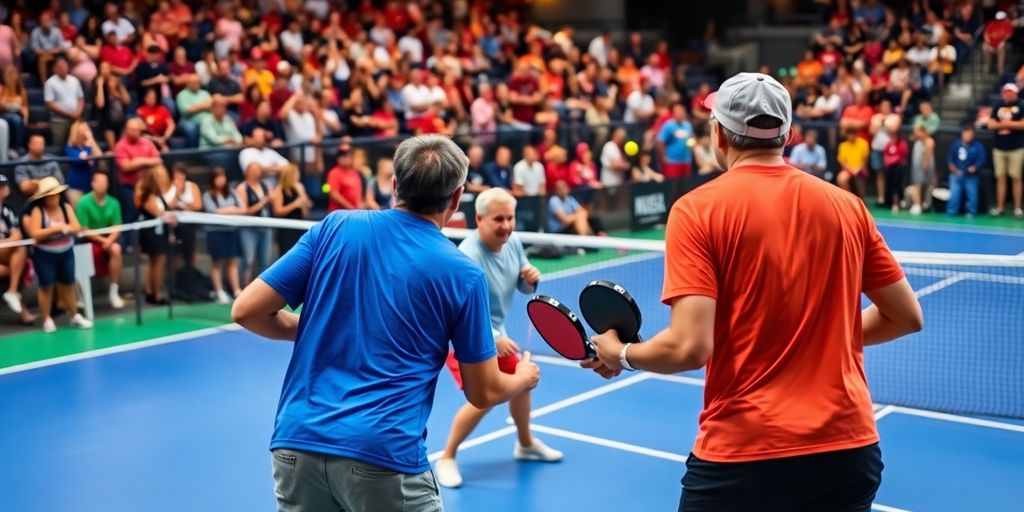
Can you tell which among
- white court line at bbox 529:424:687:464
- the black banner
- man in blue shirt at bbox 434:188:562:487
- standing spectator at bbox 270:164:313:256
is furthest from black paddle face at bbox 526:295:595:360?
the black banner

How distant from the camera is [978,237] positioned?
21.5 metres

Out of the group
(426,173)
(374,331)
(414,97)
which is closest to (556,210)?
(414,97)

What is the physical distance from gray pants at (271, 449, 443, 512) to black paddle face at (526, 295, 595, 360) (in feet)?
2.40

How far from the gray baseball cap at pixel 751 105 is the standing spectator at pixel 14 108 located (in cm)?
1423

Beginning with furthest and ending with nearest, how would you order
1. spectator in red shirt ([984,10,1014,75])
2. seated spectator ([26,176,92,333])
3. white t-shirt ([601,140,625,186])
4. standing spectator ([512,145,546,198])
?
spectator in red shirt ([984,10,1014,75])
white t-shirt ([601,140,625,186])
standing spectator ([512,145,546,198])
seated spectator ([26,176,92,333])

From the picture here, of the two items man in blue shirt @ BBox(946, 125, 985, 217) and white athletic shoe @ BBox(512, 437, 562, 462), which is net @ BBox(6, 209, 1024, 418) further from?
man in blue shirt @ BBox(946, 125, 985, 217)

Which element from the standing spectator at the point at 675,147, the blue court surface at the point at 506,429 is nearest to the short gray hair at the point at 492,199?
the blue court surface at the point at 506,429

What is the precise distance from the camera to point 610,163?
2253 cm

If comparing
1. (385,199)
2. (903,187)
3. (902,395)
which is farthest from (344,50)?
(902,395)

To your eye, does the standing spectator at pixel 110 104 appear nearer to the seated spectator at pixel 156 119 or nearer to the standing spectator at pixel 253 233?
the seated spectator at pixel 156 119

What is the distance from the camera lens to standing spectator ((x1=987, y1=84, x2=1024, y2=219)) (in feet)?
78.7

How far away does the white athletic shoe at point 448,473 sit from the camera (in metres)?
8.62

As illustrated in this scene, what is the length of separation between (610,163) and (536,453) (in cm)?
1375

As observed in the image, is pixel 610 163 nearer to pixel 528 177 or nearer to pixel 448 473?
pixel 528 177
